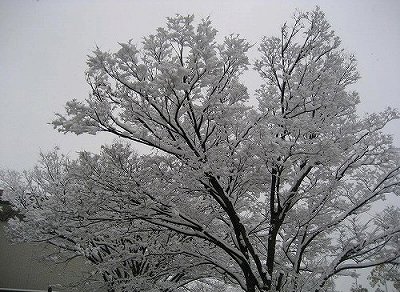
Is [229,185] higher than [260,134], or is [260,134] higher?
[260,134]

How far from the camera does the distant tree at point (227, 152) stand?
5812 mm

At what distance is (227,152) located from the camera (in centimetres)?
641

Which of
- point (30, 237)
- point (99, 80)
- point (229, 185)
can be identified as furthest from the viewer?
point (30, 237)

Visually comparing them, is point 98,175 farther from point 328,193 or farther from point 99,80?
point 328,193

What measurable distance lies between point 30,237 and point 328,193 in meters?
9.00

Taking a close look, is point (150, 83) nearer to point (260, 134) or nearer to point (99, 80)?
point (99, 80)

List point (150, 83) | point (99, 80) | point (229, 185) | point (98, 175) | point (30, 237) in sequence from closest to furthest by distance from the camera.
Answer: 1. point (150, 83)
2. point (99, 80)
3. point (98, 175)
4. point (229, 185)
5. point (30, 237)

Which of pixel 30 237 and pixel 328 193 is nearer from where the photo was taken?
pixel 328 193

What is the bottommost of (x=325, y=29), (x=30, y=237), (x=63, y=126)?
(x=30, y=237)

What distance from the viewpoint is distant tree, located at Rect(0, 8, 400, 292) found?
229 inches

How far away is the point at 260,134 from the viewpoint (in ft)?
20.0

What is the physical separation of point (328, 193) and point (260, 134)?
8.31ft

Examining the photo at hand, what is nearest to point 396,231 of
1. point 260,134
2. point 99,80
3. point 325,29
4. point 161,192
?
point 260,134

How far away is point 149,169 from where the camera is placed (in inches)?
263
